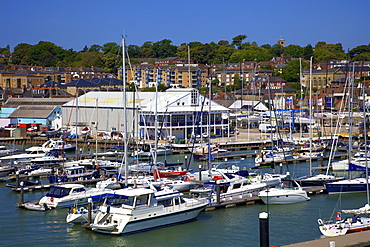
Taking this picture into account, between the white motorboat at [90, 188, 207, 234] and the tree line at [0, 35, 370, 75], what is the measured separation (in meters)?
98.5

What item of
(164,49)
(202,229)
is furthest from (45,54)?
(202,229)

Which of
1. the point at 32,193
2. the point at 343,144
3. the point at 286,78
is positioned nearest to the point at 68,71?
the point at 286,78

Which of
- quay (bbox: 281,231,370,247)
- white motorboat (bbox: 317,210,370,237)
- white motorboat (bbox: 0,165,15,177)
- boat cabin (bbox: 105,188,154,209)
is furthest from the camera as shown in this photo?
white motorboat (bbox: 0,165,15,177)

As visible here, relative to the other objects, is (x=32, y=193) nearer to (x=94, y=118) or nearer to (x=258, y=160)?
(x=258, y=160)

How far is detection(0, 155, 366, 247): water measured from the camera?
22188 millimetres

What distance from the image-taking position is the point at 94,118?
58094 mm

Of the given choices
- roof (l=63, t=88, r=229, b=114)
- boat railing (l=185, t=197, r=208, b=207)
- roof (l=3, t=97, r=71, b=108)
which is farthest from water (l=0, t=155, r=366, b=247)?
roof (l=3, t=97, r=71, b=108)

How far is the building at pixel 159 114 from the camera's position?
168ft

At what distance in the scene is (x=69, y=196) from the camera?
89.1 ft

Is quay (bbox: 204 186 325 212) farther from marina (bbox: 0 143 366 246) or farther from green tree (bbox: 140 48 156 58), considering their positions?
green tree (bbox: 140 48 156 58)

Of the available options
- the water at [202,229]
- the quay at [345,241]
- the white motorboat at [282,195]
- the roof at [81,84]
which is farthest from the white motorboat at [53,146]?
the roof at [81,84]

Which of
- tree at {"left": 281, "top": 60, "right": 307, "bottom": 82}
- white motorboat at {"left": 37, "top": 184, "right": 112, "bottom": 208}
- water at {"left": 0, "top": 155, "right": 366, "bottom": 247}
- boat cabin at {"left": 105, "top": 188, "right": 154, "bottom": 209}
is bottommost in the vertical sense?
water at {"left": 0, "top": 155, "right": 366, "bottom": 247}

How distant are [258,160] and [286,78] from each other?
7313 cm

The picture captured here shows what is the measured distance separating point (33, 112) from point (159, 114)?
66.1ft
